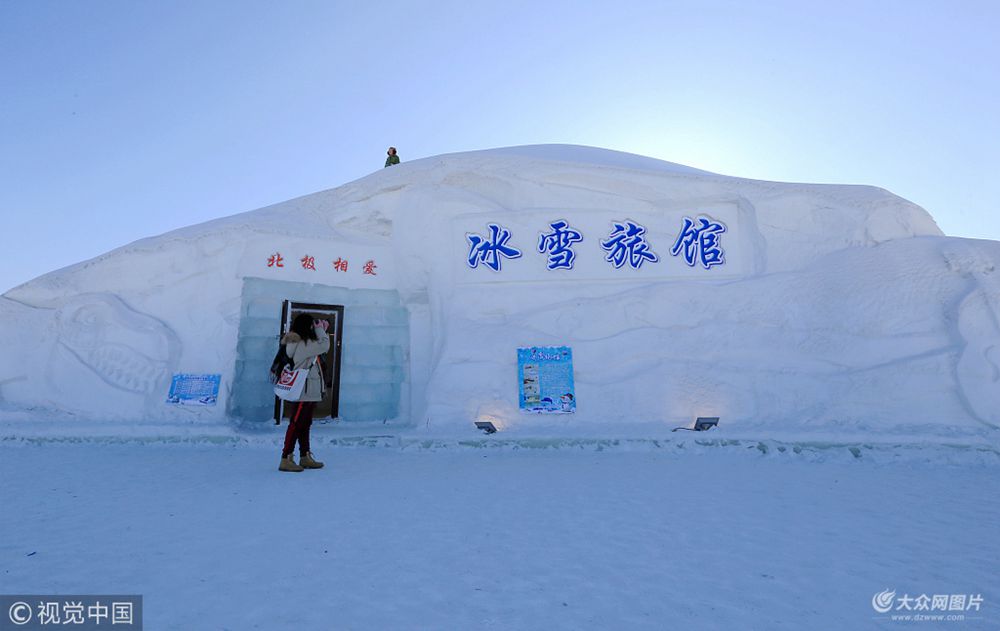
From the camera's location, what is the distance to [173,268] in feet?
24.4

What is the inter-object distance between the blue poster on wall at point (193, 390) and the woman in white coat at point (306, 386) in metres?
3.06

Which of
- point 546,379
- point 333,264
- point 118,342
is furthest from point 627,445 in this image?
point 118,342

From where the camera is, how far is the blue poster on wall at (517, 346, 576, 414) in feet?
21.5

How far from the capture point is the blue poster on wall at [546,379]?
21.5 feet

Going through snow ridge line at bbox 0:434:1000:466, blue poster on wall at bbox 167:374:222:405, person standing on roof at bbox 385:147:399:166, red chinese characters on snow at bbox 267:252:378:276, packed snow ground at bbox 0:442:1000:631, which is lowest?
packed snow ground at bbox 0:442:1000:631

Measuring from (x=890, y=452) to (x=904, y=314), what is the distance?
7.49 feet

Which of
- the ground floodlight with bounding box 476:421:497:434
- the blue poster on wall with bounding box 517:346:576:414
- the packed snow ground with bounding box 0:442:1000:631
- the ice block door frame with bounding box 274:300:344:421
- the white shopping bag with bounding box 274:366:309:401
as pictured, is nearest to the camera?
the packed snow ground with bounding box 0:442:1000:631

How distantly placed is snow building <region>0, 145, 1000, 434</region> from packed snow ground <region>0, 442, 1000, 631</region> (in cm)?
213

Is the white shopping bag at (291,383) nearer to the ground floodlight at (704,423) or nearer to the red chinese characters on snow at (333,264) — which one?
the red chinese characters on snow at (333,264)

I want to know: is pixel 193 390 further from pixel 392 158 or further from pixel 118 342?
pixel 392 158

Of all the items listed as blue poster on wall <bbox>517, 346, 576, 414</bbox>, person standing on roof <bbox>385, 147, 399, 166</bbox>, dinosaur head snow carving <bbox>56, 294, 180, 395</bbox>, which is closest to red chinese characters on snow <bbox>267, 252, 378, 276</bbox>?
dinosaur head snow carving <bbox>56, 294, 180, 395</bbox>

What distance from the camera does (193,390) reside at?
6715 millimetres

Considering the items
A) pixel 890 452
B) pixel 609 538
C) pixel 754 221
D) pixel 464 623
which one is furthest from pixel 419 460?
pixel 754 221

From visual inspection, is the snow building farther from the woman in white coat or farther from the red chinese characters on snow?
the woman in white coat
